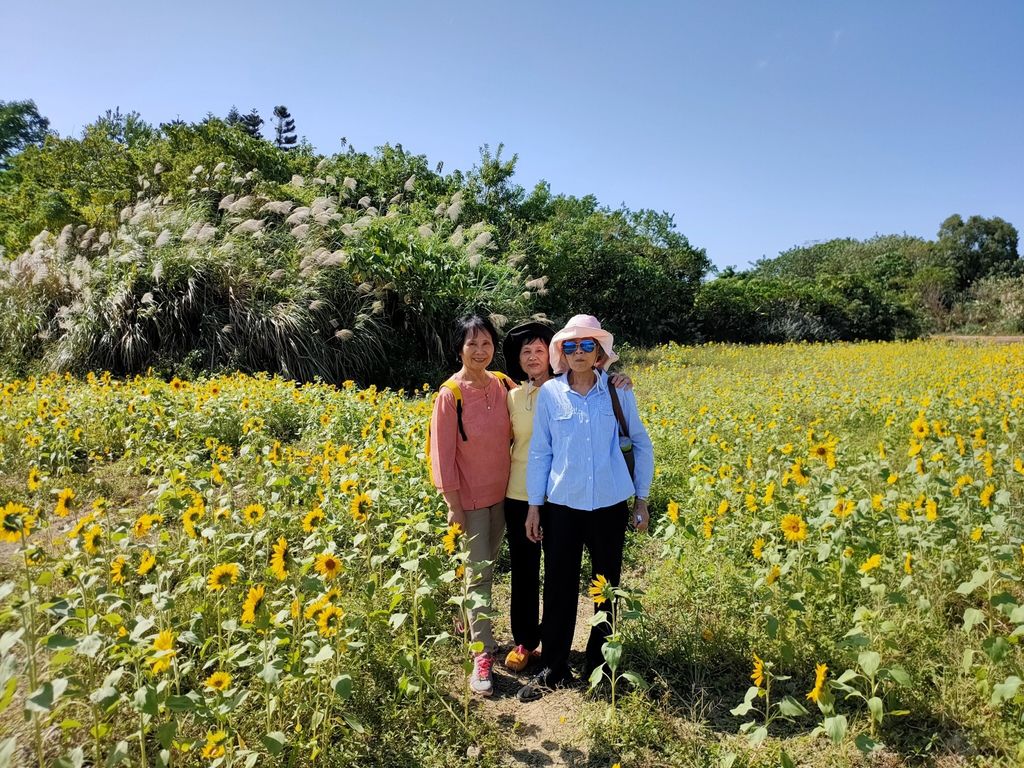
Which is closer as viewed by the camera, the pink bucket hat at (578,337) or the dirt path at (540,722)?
the dirt path at (540,722)

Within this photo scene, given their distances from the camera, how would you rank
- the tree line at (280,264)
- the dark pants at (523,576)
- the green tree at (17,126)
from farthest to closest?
the green tree at (17,126), the tree line at (280,264), the dark pants at (523,576)

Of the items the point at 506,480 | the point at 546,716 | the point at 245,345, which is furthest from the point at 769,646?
the point at 245,345

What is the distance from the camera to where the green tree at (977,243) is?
40.0 m

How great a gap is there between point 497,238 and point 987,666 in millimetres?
12669

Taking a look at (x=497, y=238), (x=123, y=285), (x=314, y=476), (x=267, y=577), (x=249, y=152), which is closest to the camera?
(x=267, y=577)

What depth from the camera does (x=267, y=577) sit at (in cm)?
280

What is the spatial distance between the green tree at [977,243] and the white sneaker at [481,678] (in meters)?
47.8

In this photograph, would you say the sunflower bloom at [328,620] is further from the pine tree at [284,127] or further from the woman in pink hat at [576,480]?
the pine tree at [284,127]

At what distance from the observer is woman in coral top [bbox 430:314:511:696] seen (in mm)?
2543

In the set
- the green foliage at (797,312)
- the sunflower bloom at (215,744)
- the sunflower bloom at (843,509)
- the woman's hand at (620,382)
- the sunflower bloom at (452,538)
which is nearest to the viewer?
the sunflower bloom at (215,744)

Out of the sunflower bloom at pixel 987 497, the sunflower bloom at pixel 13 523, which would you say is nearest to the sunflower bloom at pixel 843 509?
the sunflower bloom at pixel 987 497

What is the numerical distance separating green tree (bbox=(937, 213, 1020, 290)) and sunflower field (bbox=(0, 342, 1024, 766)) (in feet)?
151

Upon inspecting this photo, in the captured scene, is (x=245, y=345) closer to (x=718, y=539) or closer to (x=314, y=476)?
(x=314, y=476)

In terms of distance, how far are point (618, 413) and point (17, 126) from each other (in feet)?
154
